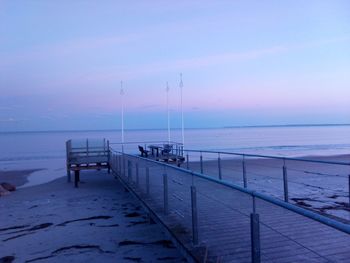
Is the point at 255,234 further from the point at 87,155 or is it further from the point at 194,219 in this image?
the point at 87,155

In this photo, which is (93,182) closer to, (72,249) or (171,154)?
(171,154)

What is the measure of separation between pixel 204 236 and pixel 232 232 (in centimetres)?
43

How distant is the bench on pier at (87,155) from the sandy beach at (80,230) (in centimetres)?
303

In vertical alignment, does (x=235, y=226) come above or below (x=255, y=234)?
below

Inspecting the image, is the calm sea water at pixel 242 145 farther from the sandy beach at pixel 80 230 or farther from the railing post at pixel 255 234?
the railing post at pixel 255 234

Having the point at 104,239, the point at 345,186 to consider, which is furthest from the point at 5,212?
the point at 345,186

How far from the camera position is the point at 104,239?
28.9ft

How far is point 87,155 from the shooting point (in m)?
19.7

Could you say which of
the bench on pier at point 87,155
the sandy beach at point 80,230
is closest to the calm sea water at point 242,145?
the bench on pier at point 87,155

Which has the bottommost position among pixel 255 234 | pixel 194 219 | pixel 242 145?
pixel 242 145

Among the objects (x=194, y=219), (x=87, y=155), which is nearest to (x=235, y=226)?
(x=194, y=219)

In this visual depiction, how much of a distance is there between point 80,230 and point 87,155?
10.2 meters

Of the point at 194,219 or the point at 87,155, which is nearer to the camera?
the point at 194,219

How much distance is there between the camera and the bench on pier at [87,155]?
19312mm
